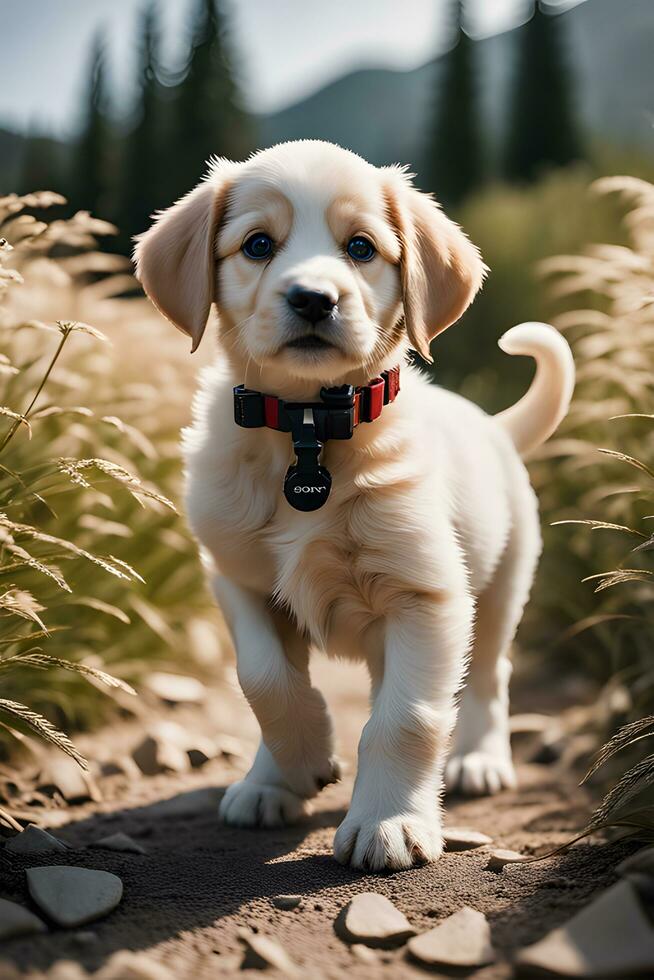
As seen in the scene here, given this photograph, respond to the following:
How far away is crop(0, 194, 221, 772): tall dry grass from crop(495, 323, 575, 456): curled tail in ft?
4.09

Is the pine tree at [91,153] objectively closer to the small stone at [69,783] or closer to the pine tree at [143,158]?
the pine tree at [143,158]

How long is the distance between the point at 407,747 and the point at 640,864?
607 mm

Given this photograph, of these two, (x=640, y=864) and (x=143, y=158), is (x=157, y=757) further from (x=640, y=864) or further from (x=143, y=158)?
(x=143, y=158)

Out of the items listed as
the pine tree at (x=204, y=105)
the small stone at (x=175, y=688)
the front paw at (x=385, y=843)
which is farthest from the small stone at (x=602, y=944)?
the pine tree at (x=204, y=105)

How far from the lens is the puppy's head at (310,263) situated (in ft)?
7.86

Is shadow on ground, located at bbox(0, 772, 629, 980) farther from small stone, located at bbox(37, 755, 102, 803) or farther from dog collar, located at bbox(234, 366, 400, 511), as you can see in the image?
dog collar, located at bbox(234, 366, 400, 511)

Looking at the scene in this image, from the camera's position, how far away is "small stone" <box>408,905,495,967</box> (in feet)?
6.14

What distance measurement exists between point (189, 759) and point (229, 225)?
2.03 metres

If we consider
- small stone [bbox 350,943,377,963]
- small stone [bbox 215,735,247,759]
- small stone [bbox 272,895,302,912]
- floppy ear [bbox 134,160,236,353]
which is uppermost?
floppy ear [bbox 134,160,236,353]

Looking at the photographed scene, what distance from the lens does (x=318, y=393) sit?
265 centimetres

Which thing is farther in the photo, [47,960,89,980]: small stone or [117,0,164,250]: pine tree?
[117,0,164,250]: pine tree

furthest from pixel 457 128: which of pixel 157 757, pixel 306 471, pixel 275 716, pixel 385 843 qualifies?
pixel 385 843

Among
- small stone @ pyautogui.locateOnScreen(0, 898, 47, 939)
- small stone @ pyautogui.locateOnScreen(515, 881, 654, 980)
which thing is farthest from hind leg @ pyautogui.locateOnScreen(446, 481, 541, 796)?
small stone @ pyautogui.locateOnScreen(0, 898, 47, 939)

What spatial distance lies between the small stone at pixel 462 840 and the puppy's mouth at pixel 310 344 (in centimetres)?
131
